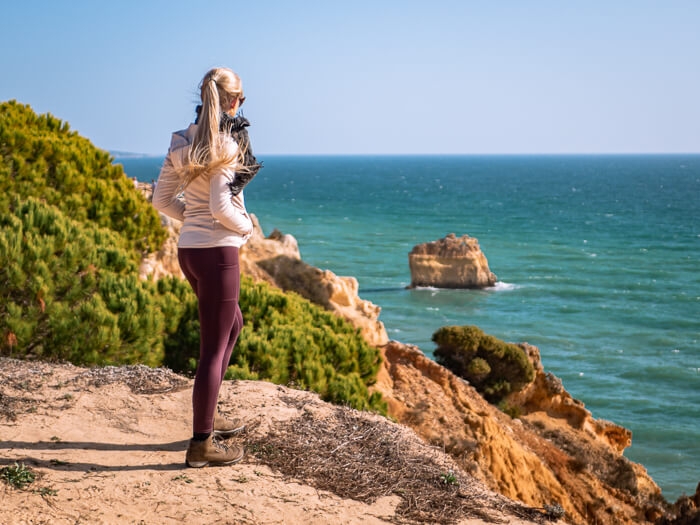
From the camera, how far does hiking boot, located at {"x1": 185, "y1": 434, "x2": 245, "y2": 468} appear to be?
4613 mm

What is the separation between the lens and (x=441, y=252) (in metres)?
50.1

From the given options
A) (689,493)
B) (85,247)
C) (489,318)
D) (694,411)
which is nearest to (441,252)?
(489,318)

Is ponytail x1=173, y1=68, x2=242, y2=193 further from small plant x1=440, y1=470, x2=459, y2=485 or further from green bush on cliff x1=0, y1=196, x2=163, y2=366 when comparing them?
green bush on cliff x1=0, y1=196, x2=163, y2=366

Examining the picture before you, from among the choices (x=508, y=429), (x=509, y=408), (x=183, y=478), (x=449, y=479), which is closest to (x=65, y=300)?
(x=183, y=478)

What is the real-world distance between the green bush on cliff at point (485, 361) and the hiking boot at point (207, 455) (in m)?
13.3

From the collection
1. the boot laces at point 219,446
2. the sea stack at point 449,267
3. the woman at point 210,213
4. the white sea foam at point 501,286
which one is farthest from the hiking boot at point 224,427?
the white sea foam at point 501,286

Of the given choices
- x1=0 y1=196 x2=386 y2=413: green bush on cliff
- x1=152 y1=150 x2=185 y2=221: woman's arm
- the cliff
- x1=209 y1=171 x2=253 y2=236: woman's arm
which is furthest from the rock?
x1=209 y1=171 x2=253 y2=236: woman's arm

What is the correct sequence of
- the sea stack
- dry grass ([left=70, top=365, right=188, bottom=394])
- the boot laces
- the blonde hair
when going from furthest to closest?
1. the sea stack
2. dry grass ([left=70, top=365, right=188, bottom=394])
3. the boot laces
4. the blonde hair

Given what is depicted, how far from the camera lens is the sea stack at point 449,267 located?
Result: 49.5 m

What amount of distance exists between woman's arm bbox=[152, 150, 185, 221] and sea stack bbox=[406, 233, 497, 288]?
149ft

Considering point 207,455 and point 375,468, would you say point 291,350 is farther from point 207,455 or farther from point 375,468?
point 207,455

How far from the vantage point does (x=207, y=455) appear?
4633 mm

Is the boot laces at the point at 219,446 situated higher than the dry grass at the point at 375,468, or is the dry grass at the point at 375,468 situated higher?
the boot laces at the point at 219,446

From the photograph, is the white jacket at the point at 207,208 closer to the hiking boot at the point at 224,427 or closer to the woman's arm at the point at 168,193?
the woman's arm at the point at 168,193
